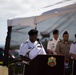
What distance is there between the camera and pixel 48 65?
724 centimetres

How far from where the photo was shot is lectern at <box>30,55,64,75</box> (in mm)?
7199

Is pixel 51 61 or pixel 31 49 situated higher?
pixel 31 49

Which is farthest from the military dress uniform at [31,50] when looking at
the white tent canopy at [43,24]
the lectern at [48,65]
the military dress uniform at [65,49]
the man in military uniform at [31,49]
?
the military dress uniform at [65,49]

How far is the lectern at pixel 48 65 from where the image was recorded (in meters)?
7.20

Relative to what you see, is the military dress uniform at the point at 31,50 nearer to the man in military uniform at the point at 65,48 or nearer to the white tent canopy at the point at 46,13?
the white tent canopy at the point at 46,13

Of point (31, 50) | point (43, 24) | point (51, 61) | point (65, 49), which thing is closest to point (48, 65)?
point (51, 61)

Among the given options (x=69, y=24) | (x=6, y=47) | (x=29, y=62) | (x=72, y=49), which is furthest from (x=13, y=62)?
(x=29, y=62)

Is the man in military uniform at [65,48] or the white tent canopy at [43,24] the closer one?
the white tent canopy at [43,24]

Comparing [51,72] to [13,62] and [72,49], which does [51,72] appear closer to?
[72,49]

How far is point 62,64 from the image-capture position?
730 cm

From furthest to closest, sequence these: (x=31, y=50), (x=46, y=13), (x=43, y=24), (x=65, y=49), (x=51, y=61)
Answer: (x=43, y=24), (x=65, y=49), (x=46, y=13), (x=31, y=50), (x=51, y=61)

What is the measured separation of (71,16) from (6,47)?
7.96 feet

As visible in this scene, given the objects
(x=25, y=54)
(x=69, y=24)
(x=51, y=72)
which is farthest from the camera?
(x=69, y=24)

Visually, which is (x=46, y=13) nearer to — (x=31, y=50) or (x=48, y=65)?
(x=31, y=50)
